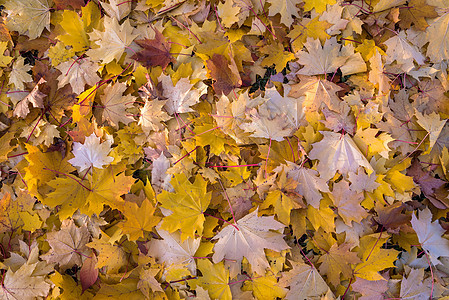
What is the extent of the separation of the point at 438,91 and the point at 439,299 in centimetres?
104

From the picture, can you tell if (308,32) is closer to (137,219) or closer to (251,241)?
(251,241)

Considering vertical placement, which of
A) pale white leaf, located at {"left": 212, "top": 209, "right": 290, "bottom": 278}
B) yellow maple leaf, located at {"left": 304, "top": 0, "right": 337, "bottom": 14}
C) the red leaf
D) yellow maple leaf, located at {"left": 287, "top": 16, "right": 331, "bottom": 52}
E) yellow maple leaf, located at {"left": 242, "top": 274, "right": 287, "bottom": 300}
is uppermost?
yellow maple leaf, located at {"left": 304, "top": 0, "right": 337, "bottom": 14}

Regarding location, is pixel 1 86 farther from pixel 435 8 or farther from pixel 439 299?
pixel 439 299

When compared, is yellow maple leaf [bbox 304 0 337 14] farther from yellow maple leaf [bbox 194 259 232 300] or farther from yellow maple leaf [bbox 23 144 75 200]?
yellow maple leaf [bbox 23 144 75 200]

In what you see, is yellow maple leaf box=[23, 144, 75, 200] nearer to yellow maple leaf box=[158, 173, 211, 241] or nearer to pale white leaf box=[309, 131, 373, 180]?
yellow maple leaf box=[158, 173, 211, 241]

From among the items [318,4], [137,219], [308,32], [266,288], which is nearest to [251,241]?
[266,288]

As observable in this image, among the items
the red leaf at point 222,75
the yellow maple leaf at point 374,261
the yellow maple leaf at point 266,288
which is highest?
the red leaf at point 222,75

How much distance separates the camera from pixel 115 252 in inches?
60.9

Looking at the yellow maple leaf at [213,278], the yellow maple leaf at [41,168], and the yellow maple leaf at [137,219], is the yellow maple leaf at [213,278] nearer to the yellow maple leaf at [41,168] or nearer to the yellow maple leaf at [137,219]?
the yellow maple leaf at [137,219]

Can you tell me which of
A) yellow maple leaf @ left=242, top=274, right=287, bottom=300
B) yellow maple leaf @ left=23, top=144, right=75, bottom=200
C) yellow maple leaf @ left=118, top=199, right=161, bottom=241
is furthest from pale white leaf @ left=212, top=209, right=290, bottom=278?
yellow maple leaf @ left=23, top=144, right=75, bottom=200

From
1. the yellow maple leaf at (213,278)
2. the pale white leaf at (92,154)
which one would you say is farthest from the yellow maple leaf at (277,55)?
the yellow maple leaf at (213,278)

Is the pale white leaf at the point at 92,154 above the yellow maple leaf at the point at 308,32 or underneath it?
underneath

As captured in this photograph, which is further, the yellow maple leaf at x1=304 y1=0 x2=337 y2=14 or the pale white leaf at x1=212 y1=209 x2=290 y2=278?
the yellow maple leaf at x1=304 y1=0 x2=337 y2=14

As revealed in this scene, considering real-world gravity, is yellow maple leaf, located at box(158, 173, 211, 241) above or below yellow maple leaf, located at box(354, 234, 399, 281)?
Result: above
